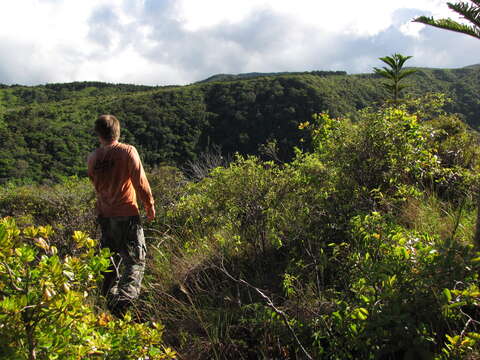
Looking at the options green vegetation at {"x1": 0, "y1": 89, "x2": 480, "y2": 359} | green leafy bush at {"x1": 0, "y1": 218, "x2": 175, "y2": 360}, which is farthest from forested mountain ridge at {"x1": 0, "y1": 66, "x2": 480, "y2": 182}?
green leafy bush at {"x1": 0, "y1": 218, "x2": 175, "y2": 360}

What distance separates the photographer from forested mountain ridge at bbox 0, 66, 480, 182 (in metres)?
39.9

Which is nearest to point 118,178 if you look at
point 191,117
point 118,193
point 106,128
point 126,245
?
point 118,193

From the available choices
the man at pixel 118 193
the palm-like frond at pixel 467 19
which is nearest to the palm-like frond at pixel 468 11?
the palm-like frond at pixel 467 19

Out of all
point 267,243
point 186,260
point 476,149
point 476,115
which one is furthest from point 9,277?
point 476,115

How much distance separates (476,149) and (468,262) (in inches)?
145

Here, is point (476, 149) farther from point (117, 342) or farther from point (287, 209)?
point (117, 342)

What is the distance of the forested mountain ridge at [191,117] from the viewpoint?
39.9 meters

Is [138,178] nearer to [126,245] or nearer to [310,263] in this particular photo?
[126,245]

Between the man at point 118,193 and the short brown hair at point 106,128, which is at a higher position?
the short brown hair at point 106,128

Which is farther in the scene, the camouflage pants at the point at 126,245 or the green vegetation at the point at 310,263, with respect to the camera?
the camouflage pants at the point at 126,245

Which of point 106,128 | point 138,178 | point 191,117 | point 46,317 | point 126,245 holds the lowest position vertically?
point 126,245

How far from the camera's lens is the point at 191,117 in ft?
203

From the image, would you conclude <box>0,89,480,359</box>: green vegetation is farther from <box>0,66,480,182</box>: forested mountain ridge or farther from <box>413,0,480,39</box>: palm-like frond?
<box>0,66,480,182</box>: forested mountain ridge

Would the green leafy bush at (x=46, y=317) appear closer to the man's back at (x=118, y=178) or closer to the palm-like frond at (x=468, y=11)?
the man's back at (x=118, y=178)
